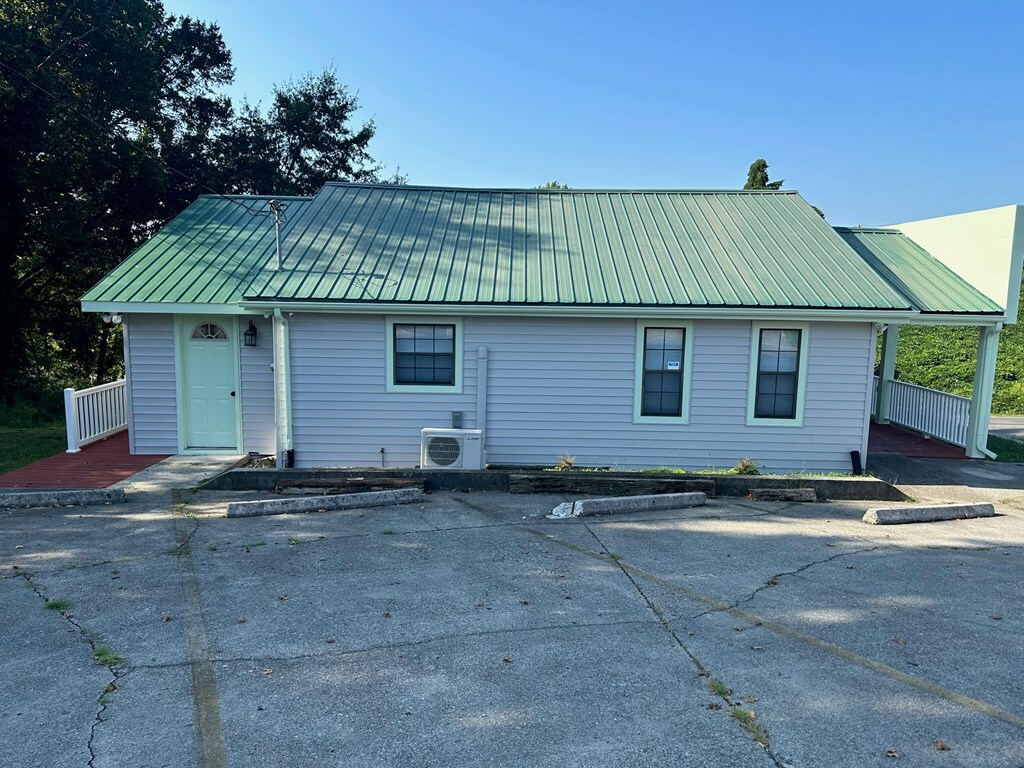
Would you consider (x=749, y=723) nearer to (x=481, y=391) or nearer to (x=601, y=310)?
(x=601, y=310)

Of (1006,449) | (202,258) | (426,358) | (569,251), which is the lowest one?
(1006,449)

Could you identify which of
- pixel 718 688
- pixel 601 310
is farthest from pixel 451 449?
pixel 718 688

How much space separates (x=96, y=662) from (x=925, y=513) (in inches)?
359

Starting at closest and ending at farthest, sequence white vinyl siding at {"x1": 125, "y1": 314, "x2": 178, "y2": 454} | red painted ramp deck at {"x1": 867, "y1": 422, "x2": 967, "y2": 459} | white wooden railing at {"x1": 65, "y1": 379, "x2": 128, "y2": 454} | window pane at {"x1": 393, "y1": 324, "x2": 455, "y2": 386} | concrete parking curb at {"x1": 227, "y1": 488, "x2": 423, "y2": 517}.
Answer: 1. concrete parking curb at {"x1": 227, "y1": 488, "x2": 423, "y2": 517}
2. window pane at {"x1": 393, "y1": 324, "x2": 455, "y2": 386}
3. white vinyl siding at {"x1": 125, "y1": 314, "x2": 178, "y2": 454}
4. white wooden railing at {"x1": 65, "y1": 379, "x2": 128, "y2": 454}
5. red painted ramp deck at {"x1": 867, "y1": 422, "x2": 967, "y2": 459}

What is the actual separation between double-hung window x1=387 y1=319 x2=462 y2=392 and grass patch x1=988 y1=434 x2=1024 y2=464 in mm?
10221

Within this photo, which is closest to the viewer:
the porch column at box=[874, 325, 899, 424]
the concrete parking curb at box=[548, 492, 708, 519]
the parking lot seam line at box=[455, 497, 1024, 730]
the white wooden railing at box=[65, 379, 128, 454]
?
the parking lot seam line at box=[455, 497, 1024, 730]

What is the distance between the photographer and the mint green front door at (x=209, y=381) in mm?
10664

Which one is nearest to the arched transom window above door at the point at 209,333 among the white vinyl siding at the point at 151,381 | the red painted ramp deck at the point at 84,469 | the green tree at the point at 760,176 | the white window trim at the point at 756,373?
the white vinyl siding at the point at 151,381

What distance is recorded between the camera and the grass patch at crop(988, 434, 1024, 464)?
11.6 m

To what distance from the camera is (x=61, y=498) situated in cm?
825

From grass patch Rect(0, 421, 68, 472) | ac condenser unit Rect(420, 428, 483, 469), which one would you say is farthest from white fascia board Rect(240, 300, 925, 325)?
grass patch Rect(0, 421, 68, 472)

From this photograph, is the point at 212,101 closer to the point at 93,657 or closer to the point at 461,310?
the point at 461,310

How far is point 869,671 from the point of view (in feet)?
14.0

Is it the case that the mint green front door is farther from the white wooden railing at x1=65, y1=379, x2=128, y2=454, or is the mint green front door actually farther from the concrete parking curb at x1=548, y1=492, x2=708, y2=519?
the concrete parking curb at x1=548, y1=492, x2=708, y2=519
